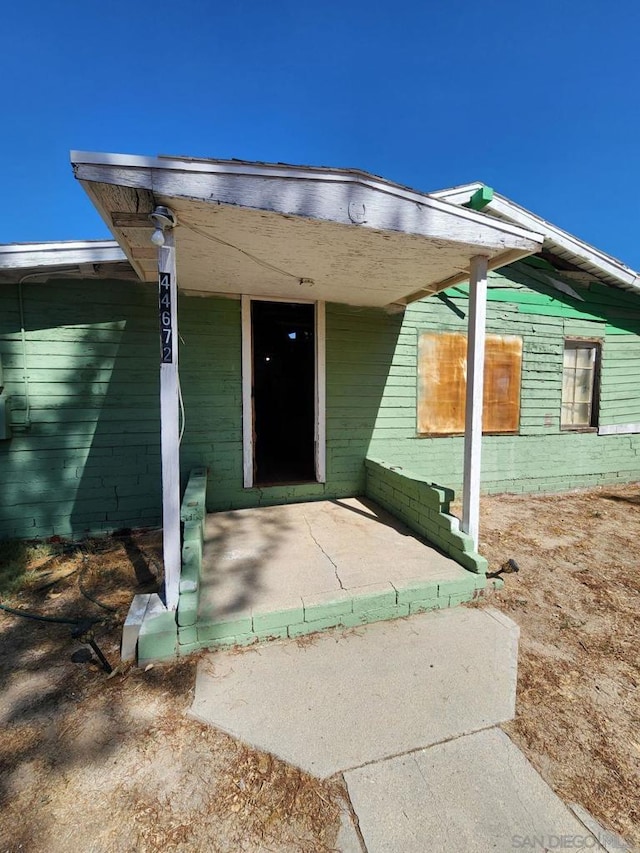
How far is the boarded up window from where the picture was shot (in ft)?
16.1

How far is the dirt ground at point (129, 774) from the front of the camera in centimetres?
128

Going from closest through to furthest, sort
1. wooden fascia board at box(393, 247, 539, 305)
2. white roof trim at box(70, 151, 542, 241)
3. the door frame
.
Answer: white roof trim at box(70, 151, 542, 241) → wooden fascia board at box(393, 247, 539, 305) → the door frame

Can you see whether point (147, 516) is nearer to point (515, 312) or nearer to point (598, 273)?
point (515, 312)

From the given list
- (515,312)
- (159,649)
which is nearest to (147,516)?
(159,649)

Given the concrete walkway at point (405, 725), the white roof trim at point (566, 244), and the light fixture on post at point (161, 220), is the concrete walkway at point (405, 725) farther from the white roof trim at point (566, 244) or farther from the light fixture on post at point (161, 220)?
the white roof trim at point (566, 244)

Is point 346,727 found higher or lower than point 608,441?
lower

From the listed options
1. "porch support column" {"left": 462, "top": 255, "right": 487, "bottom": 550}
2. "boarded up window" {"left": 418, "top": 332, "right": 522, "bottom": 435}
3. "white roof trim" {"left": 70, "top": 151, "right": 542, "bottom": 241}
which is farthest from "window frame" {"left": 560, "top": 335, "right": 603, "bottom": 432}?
"white roof trim" {"left": 70, "top": 151, "right": 542, "bottom": 241}

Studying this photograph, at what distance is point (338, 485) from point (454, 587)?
2.05 metres

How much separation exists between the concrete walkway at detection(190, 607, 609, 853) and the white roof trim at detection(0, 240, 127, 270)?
3215mm

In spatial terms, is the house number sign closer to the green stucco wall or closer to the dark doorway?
the green stucco wall

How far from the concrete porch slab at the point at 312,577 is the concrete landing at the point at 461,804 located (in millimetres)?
893

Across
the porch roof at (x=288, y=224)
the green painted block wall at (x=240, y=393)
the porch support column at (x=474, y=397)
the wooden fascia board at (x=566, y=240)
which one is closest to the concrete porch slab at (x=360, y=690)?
the porch support column at (x=474, y=397)

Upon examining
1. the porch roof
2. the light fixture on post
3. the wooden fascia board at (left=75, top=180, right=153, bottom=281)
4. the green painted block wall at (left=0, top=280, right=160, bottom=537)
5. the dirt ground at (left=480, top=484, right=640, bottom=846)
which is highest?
the porch roof

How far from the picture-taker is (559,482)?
5867mm
